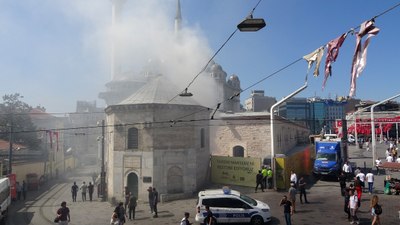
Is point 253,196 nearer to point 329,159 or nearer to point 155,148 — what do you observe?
point 329,159

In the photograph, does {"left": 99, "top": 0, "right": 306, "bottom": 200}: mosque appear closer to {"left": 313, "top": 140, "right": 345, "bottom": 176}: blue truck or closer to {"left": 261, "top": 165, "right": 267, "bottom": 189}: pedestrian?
{"left": 261, "top": 165, "right": 267, "bottom": 189}: pedestrian

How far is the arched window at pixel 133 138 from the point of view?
2468cm

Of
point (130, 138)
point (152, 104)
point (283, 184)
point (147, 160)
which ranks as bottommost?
point (283, 184)

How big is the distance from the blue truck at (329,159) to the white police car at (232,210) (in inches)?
425

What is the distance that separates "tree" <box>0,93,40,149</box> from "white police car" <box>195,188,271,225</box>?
35.5m

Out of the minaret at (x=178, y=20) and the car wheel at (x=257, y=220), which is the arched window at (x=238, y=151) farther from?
the minaret at (x=178, y=20)

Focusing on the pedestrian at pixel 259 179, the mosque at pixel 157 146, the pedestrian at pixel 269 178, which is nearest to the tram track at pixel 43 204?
the mosque at pixel 157 146

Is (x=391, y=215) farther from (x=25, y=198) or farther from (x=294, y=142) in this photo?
(x=294, y=142)

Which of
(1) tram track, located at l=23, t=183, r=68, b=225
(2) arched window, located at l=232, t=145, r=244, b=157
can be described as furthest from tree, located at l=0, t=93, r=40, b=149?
(2) arched window, located at l=232, t=145, r=244, b=157

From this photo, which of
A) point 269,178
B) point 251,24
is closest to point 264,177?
point 269,178

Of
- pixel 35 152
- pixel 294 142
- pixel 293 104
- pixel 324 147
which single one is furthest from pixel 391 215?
pixel 293 104

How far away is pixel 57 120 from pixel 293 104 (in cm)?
6406

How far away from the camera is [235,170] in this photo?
24016 mm

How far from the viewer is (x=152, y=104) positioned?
79.2ft
